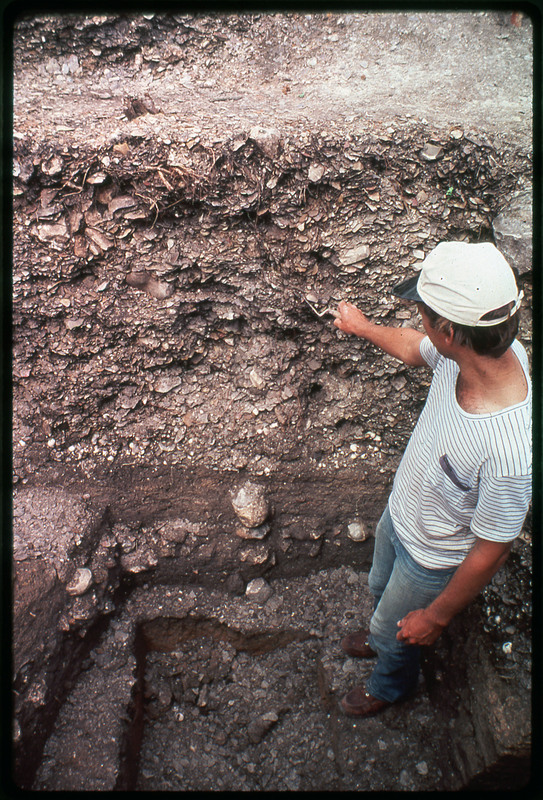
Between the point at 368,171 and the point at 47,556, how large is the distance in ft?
8.61

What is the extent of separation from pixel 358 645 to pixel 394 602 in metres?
0.82

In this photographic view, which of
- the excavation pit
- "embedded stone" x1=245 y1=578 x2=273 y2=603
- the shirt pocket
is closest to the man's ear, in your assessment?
the shirt pocket

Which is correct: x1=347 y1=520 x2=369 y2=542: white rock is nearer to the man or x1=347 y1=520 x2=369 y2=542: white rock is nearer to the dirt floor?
the man

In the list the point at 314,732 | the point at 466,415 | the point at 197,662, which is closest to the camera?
the point at 466,415

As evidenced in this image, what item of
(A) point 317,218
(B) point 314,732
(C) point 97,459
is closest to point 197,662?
(B) point 314,732

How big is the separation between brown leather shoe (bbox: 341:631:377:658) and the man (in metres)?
0.55

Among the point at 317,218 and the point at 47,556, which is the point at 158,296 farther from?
the point at 47,556

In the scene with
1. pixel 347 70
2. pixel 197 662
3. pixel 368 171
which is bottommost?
pixel 197 662

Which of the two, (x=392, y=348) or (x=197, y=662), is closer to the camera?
(x=392, y=348)

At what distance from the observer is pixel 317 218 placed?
101 inches

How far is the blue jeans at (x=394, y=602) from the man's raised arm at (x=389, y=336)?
676 mm

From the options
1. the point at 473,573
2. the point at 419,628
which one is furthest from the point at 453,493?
the point at 419,628

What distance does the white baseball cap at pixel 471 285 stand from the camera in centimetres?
137

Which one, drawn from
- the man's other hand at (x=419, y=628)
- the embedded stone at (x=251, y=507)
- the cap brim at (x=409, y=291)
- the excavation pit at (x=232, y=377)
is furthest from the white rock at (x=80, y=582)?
the cap brim at (x=409, y=291)
